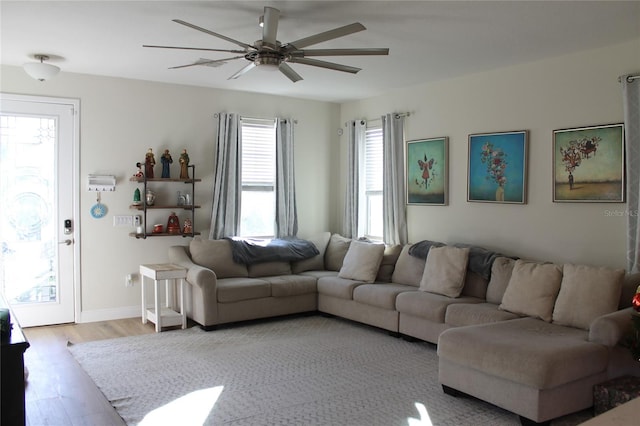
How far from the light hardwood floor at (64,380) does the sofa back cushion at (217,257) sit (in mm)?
869

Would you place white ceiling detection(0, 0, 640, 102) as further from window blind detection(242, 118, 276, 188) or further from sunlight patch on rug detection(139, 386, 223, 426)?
sunlight patch on rug detection(139, 386, 223, 426)

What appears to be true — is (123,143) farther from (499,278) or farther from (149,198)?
(499,278)

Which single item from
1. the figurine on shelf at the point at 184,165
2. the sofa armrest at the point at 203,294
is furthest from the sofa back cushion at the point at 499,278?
the figurine on shelf at the point at 184,165

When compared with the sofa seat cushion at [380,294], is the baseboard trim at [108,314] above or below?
below

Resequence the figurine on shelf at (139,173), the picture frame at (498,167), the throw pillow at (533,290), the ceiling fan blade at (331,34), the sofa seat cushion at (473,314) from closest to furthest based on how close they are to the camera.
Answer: the ceiling fan blade at (331,34), the throw pillow at (533,290), the sofa seat cushion at (473,314), the picture frame at (498,167), the figurine on shelf at (139,173)

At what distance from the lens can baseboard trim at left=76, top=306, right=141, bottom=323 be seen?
5.78 meters

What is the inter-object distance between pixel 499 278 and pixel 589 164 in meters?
1.24

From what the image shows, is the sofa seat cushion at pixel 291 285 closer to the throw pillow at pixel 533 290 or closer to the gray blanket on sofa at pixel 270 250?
the gray blanket on sofa at pixel 270 250

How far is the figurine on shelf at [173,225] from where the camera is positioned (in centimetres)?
612

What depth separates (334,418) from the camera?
3.37 meters

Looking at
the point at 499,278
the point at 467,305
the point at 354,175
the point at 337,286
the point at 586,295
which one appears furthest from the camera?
the point at 354,175

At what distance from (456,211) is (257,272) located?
2339 mm

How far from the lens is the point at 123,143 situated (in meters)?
5.94

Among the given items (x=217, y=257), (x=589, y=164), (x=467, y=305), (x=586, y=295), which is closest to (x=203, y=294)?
(x=217, y=257)
